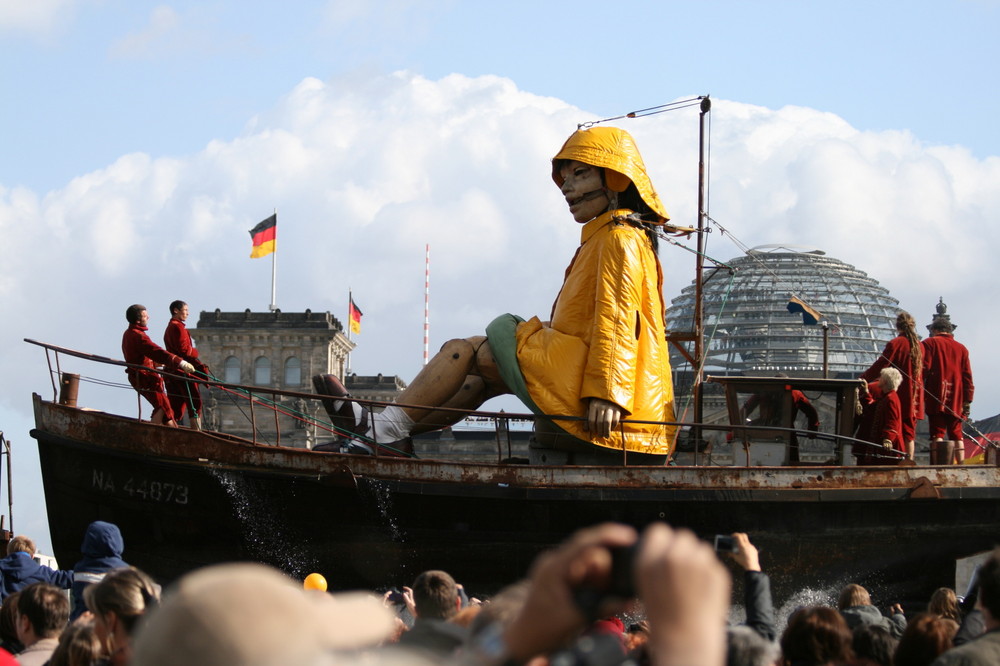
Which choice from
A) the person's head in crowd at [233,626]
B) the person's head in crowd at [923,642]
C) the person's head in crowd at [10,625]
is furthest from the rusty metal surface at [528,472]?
the person's head in crowd at [233,626]

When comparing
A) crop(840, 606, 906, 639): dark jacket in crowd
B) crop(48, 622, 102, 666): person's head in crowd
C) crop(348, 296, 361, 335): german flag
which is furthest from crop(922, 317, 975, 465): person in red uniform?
crop(348, 296, 361, 335): german flag

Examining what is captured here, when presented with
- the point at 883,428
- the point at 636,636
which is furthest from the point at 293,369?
the point at 636,636

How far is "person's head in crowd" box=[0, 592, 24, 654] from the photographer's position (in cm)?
649

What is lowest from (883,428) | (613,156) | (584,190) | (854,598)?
(854,598)

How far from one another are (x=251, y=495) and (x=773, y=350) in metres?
77.5

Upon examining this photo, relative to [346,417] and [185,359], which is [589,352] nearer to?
[346,417]

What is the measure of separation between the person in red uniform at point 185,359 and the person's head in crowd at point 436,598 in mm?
9349

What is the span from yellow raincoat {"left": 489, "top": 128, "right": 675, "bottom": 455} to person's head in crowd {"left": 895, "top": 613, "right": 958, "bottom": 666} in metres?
8.44

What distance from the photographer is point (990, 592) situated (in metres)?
4.69

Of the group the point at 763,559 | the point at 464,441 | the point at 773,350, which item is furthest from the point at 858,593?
the point at 773,350

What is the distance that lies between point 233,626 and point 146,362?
42.1 ft

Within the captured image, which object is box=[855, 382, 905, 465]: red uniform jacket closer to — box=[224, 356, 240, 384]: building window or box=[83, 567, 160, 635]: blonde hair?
box=[83, 567, 160, 635]: blonde hair

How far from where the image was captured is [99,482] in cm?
1397

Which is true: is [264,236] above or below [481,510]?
above
